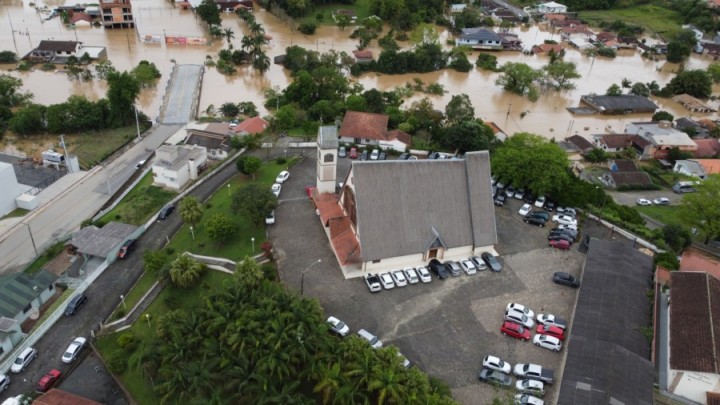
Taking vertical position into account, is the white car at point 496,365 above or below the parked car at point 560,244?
below

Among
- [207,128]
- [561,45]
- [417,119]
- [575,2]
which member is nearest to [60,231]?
[207,128]

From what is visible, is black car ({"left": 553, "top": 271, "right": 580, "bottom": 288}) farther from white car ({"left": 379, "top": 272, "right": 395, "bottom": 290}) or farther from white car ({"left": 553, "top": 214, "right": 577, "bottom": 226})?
white car ({"left": 379, "top": 272, "right": 395, "bottom": 290})

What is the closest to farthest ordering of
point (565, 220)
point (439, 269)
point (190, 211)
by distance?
point (439, 269) < point (190, 211) < point (565, 220)

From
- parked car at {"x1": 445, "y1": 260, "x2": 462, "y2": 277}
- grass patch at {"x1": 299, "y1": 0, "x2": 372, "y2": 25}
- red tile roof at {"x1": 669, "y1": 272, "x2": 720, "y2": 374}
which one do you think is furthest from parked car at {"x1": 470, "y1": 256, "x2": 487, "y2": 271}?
grass patch at {"x1": 299, "y1": 0, "x2": 372, "y2": 25}

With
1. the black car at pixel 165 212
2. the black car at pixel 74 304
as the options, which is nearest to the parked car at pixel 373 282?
the black car at pixel 165 212

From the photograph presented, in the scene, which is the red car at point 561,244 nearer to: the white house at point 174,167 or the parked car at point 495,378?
the parked car at point 495,378

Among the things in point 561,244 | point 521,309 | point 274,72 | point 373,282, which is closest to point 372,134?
point 561,244

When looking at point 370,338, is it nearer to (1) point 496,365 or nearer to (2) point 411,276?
(2) point 411,276

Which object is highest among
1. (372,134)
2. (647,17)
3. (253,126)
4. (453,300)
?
(647,17)
